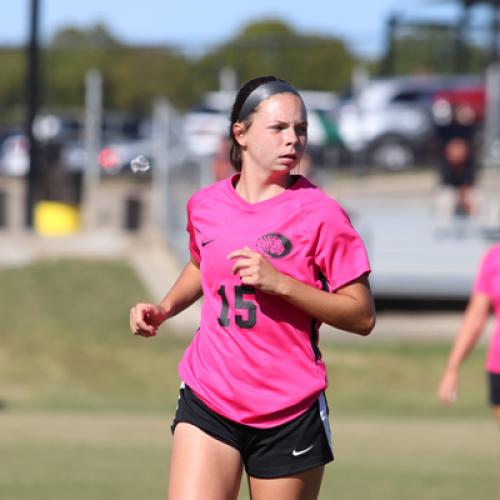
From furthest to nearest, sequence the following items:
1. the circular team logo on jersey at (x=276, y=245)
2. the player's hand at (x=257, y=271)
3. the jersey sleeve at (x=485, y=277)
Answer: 1. the jersey sleeve at (x=485, y=277)
2. the circular team logo on jersey at (x=276, y=245)
3. the player's hand at (x=257, y=271)

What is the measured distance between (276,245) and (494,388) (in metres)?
2.59

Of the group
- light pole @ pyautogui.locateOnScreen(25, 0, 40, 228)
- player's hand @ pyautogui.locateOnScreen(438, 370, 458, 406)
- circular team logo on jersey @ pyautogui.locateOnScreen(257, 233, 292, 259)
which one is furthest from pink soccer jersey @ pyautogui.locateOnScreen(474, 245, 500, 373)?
light pole @ pyautogui.locateOnScreen(25, 0, 40, 228)

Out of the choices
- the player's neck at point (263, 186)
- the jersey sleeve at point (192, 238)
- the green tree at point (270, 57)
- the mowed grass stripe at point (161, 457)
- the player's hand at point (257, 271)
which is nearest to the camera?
the player's hand at point (257, 271)

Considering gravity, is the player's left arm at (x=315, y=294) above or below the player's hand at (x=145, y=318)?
above

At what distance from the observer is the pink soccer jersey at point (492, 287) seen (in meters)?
6.87

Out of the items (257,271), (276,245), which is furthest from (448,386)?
(257,271)

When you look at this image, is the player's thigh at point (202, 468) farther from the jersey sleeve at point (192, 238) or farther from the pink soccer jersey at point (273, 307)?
the jersey sleeve at point (192, 238)

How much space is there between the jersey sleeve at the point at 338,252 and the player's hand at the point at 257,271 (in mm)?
245

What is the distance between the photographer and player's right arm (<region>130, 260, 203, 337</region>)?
15.8ft

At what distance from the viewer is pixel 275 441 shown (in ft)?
15.3

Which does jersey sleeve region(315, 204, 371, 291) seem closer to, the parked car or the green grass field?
the green grass field

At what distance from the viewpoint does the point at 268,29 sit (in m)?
84.9

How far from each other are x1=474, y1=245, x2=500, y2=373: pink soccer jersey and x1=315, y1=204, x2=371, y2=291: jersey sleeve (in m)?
2.41

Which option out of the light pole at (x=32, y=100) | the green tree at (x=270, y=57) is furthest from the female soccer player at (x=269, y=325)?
the green tree at (x=270, y=57)
